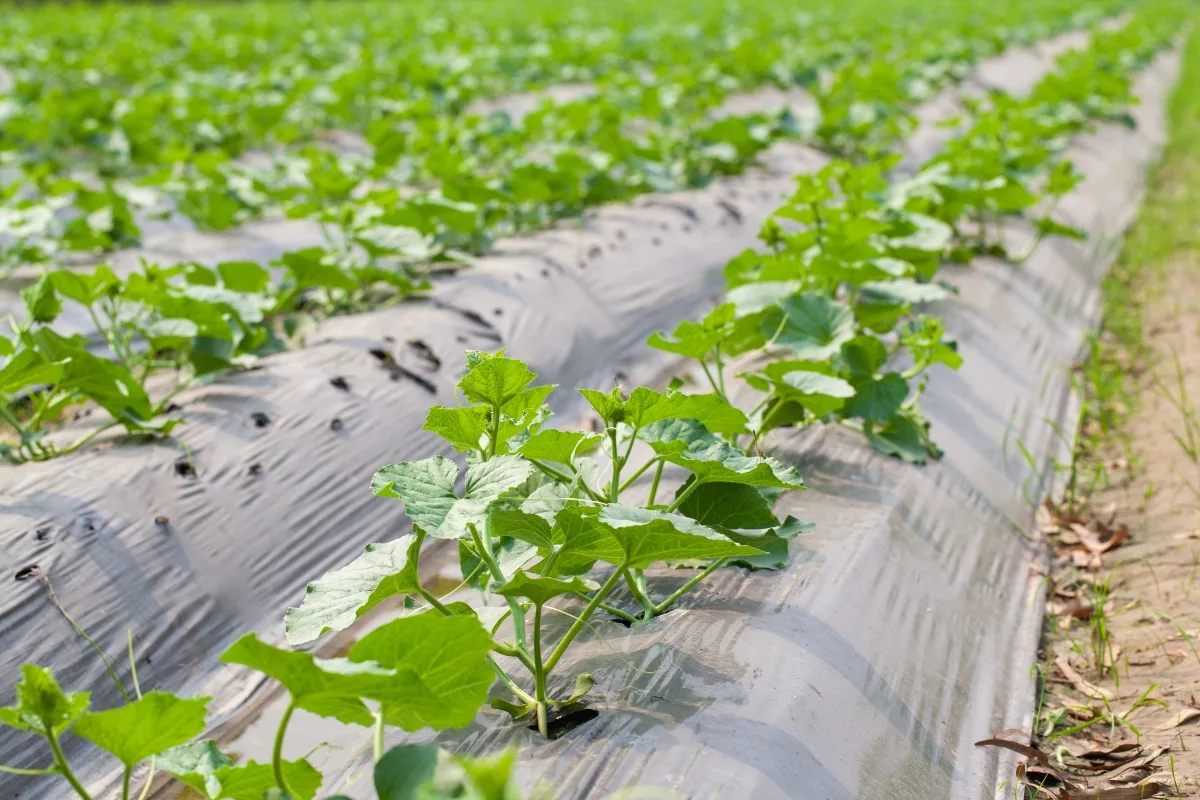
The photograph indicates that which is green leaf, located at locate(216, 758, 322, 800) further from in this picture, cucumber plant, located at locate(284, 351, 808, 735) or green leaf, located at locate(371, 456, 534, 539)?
green leaf, located at locate(371, 456, 534, 539)

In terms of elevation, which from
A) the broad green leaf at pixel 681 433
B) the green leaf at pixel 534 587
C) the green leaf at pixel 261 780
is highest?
the broad green leaf at pixel 681 433

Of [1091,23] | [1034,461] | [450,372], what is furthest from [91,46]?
[1091,23]

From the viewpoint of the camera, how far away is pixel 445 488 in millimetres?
1449

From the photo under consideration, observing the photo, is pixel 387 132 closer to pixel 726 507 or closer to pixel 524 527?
pixel 726 507

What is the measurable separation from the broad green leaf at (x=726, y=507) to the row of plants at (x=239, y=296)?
46 cm

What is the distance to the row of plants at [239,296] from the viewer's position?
236cm

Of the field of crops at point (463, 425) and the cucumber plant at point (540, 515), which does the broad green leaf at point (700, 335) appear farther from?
the cucumber plant at point (540, 515)

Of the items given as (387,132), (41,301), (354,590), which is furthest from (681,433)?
(387,132)

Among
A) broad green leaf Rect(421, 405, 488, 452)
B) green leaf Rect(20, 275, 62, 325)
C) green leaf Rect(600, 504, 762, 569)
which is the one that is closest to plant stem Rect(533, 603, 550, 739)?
green leaf Rect(600, 504, 762, 569)

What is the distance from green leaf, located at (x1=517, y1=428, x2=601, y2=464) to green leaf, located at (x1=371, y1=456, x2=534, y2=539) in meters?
0.13

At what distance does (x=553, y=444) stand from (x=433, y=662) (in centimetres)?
47

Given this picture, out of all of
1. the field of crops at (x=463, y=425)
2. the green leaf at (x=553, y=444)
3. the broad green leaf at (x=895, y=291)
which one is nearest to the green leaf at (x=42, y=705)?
the field of crops at (x=463, y=425)

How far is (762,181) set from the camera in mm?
5262

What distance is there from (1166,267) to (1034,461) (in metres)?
Answer: 2.60
